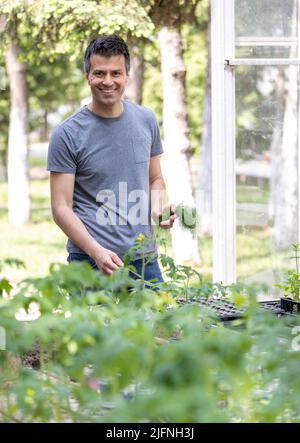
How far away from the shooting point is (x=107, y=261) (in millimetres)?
3205

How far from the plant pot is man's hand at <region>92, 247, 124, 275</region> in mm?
555

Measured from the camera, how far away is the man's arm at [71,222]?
3.26 m

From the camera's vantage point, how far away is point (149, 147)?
3.70m

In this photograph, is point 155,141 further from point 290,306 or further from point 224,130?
point 224,130

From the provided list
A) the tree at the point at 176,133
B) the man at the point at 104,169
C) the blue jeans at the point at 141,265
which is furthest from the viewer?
the tree at the point at 176,133

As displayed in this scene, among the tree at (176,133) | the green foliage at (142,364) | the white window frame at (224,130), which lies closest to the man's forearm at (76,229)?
the green foliage at (142,364)

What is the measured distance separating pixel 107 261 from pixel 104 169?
1.50 feet

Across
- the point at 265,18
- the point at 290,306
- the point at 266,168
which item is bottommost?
the point at 290,306

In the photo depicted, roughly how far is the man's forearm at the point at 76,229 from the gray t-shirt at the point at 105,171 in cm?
11

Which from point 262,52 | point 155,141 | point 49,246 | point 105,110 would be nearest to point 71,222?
point 105,110

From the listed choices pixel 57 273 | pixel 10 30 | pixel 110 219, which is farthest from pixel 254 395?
pixel 10 30

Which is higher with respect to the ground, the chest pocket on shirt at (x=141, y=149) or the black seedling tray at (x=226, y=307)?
the chest pocket on shirt at (x=141, y=149)

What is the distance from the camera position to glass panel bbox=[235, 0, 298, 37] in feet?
17.5

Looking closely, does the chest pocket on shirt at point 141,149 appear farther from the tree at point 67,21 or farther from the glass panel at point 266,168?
the tree at point 67,21
